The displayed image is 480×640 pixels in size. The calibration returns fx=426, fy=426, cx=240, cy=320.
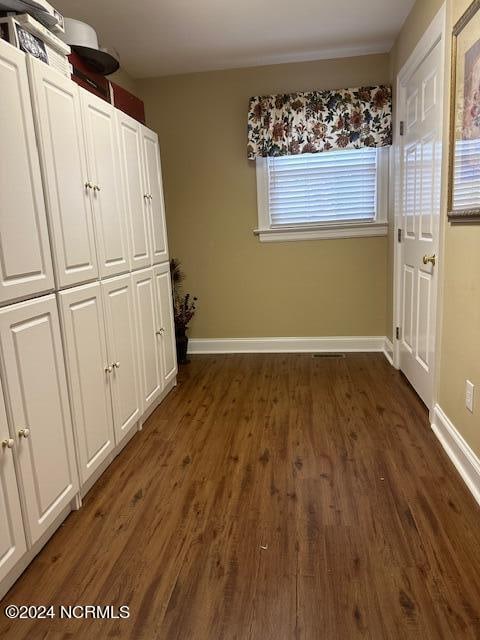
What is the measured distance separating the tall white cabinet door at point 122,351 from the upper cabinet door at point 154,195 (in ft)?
1.77

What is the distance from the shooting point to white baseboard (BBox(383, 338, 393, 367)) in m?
3.53

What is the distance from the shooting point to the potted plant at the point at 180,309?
386 centimetres

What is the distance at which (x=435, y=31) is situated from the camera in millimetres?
2234

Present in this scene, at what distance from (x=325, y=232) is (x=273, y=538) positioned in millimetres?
2715

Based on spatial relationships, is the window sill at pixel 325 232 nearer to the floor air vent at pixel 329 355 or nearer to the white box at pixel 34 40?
the floor air vent at pixel 329 355

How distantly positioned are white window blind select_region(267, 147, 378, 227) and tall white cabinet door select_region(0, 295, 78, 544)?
256 cm

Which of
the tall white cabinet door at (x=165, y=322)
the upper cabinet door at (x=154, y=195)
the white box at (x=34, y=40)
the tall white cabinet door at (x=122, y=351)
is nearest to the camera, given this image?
the white box at (x=34, y=40)

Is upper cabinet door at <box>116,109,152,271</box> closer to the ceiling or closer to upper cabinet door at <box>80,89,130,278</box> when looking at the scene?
upper cabinet door at <box>80,89,130,278</box>

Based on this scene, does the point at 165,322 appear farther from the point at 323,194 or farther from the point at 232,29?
the point at 232,29

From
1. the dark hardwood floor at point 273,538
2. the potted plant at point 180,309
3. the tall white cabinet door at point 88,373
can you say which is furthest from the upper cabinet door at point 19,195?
the potted plant at point 180,309

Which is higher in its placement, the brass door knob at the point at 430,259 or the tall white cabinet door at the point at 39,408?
the brass door knob at the point at 430,259

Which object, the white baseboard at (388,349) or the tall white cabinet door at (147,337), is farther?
the white baseboard at (388,349)

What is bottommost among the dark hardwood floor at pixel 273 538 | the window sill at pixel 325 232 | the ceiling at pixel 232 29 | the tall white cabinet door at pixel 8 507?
the dark hardwood floor at pixel 273 538

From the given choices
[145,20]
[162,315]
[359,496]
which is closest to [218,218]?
[162,315]
